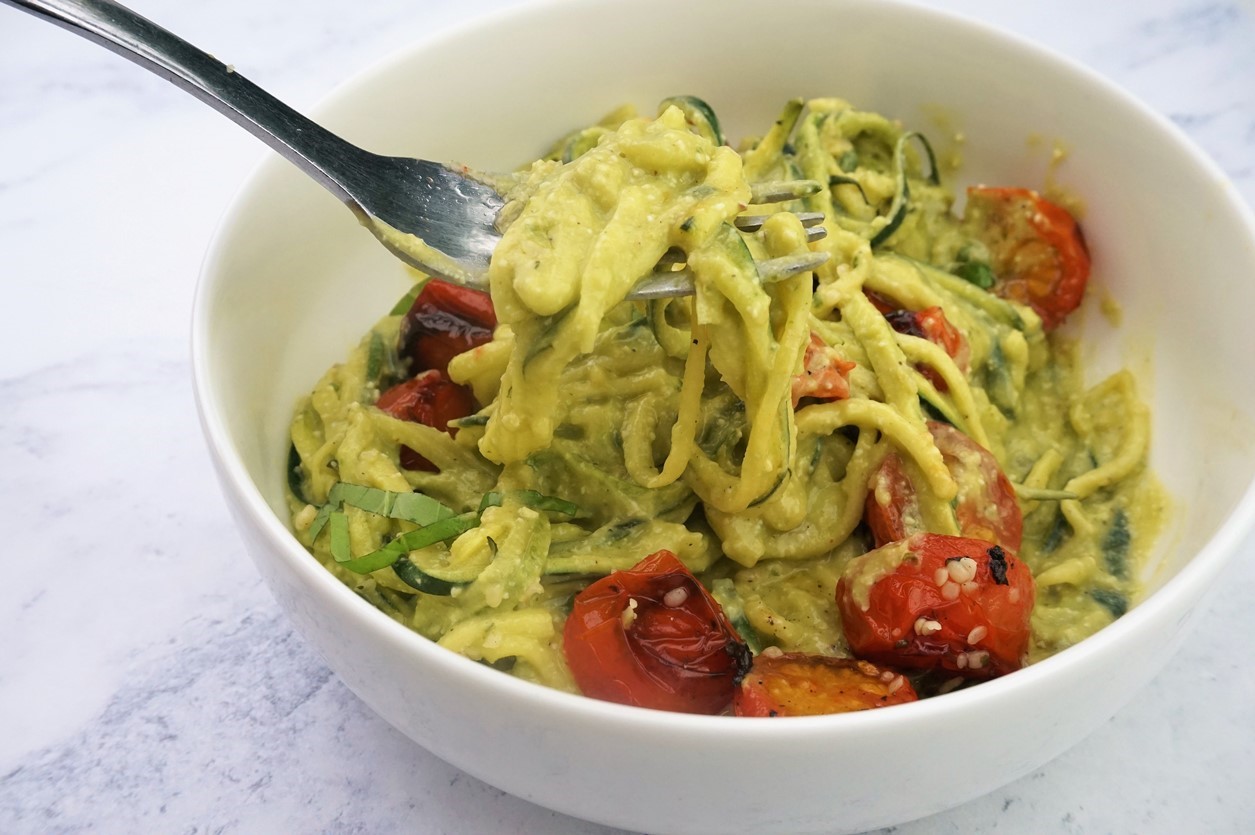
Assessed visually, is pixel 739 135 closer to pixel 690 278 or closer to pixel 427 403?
pixel 427 403

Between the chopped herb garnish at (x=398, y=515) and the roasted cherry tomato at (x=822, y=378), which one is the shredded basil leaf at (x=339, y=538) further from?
the roasted cherry tomato at (x=822, y=378)

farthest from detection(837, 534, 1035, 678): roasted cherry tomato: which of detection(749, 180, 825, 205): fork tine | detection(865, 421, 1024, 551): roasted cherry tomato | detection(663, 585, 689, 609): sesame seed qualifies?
detection(749, 180, 825, 205): fork tine

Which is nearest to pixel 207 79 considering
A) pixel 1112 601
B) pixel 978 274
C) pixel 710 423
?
pixel 710 423

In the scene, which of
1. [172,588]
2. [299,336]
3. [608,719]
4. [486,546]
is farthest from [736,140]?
[608,719]

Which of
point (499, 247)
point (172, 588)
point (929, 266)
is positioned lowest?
point (172, 588)

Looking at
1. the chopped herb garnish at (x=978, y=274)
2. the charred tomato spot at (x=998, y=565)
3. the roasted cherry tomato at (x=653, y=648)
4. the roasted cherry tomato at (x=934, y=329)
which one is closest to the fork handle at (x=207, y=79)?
the roasted cherry tomato at (x=653, y=648)

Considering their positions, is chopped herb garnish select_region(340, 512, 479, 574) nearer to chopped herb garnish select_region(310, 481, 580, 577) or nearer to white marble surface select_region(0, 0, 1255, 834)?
chopped herb garnish select_region(310, 481, 580, 577)

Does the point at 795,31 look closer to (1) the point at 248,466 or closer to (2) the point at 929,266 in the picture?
(2) the point at 929,266
